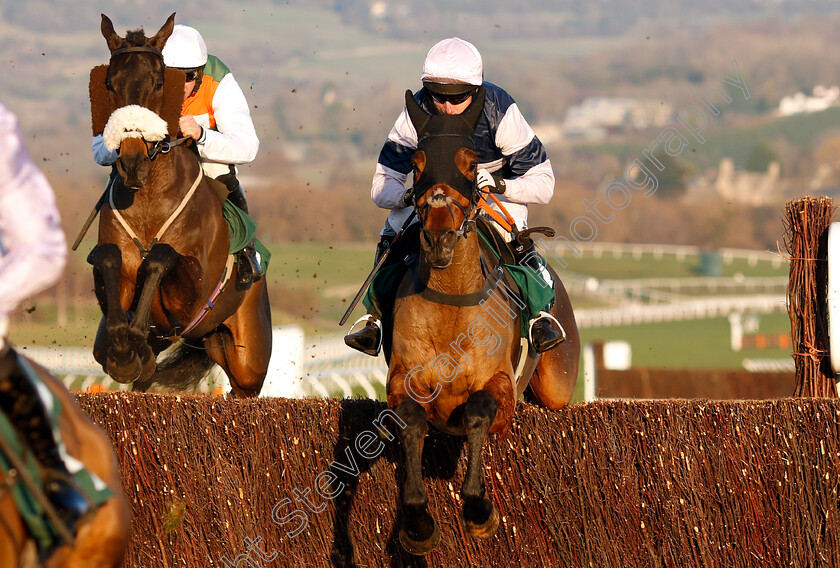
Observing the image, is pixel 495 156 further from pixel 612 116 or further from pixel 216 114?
pixel 612 116

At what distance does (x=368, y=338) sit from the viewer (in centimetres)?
538

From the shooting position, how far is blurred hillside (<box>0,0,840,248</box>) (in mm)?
75312

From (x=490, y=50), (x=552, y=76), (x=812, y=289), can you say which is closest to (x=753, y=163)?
(x=552, y=76)

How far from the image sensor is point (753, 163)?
98562mm

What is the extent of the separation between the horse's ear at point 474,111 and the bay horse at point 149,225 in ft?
5.98

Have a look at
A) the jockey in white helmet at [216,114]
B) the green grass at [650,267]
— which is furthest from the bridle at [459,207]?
the green grass at [650,267]

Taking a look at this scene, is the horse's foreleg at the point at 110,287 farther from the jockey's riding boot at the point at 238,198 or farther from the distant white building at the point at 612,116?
the distant white building at the point at 612,116

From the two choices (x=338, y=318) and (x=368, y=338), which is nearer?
(x=368, y=338)

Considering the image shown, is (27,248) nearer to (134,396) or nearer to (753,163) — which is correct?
(134,396)

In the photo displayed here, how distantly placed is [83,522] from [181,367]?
4.50 meters

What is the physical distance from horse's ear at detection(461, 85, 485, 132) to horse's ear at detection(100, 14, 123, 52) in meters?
2.22

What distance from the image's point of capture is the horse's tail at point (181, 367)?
7.34 meters

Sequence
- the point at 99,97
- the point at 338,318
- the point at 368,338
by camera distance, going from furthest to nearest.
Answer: the point at 338,318 < the point at 99,97 < the point at 368,338

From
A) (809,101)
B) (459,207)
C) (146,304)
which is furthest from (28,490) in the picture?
(809,101)
